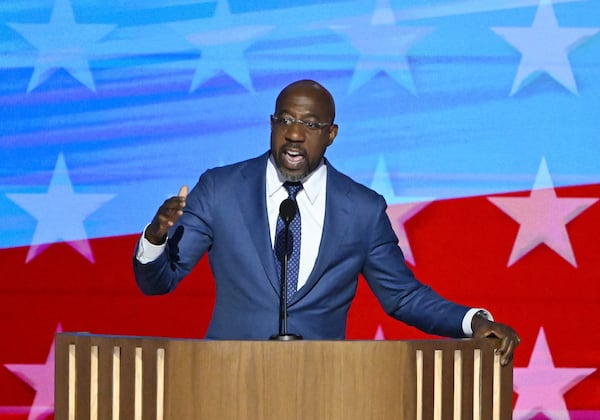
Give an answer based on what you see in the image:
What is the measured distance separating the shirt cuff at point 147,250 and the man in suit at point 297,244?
0.08 m

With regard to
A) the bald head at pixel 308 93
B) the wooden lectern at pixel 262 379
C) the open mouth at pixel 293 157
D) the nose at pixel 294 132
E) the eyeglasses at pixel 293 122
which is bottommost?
the wooden lectern at pixel 262 379

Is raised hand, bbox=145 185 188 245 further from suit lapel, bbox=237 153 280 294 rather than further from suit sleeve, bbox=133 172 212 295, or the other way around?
suit lapel, bbox=237 153 280 294

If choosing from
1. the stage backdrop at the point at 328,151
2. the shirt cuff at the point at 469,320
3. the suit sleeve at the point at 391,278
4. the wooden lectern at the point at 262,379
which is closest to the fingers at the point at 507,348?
the wooden lectern at the point at 262,379

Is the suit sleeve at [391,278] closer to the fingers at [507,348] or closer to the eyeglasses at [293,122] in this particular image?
the eyeglasses at [293,122]

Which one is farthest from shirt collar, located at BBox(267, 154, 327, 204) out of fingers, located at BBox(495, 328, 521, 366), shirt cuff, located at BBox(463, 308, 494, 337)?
fingers, located at BBox(495, 328, 521, 366)

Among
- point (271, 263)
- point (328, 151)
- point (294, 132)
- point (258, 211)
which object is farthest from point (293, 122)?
point (328, 151)

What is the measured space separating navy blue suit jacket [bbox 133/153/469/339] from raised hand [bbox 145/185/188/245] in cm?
13

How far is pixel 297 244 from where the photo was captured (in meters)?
2.92

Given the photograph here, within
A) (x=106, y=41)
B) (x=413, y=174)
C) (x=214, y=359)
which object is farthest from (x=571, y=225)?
(x=214, y=359)

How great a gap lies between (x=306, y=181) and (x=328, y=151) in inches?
39.8

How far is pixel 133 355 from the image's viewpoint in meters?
2.27

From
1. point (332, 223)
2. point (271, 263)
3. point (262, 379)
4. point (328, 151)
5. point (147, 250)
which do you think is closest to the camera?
point (262, 379)

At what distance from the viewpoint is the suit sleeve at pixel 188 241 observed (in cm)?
281

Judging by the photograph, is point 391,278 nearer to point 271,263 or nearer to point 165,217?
Result: point 271,263
